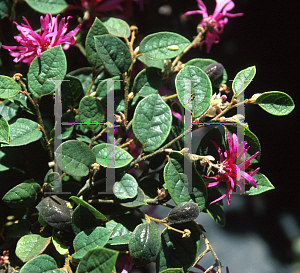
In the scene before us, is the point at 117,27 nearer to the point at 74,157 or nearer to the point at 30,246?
the point at 74,157

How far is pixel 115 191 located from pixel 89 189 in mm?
77

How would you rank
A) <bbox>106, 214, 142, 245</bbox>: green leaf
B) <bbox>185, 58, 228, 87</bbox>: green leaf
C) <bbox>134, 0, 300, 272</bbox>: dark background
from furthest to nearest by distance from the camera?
<bbox>134, 0, 300, 272</bbox>: dark background → <bbox>185, 58, 228, 87</bbox>: green leaf → <bbox>106, 214, 142, 245</bbox>: green leaf

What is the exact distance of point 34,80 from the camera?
57 centimetres

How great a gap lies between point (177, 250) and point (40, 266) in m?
0.24

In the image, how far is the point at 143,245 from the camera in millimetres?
507

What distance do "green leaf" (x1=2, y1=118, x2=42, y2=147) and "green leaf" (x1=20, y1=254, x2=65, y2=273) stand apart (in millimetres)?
192

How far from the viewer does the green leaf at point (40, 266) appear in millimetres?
490

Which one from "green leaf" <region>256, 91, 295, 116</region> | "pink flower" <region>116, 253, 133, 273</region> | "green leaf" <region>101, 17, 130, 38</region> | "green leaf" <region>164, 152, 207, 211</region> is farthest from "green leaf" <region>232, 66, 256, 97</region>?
"pink flower" <region>116, 253, 133, 273</region>

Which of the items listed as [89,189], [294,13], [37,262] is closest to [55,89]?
[89,189]

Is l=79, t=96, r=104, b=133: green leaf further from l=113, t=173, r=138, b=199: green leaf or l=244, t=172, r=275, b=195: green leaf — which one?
l=244, t=172, r=275, b=195: green leaf

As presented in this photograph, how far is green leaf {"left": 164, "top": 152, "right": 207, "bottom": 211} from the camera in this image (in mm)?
546

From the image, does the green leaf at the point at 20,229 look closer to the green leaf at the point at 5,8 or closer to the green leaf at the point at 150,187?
the green leaf at the point at 150,187

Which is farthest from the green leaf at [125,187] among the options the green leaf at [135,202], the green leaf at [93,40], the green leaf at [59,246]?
the green leaf at [93,40]

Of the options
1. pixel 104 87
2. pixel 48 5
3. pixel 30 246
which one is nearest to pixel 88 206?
pixel 30 246
